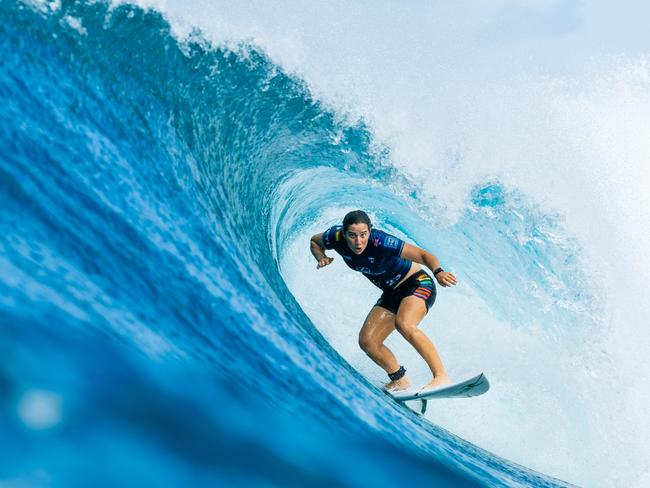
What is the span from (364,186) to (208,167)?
280cm

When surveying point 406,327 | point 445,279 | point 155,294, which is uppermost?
point 445,279

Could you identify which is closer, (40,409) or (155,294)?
(40,409)

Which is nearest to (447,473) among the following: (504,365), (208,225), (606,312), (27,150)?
(208,225)

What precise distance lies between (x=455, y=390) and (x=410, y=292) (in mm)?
817

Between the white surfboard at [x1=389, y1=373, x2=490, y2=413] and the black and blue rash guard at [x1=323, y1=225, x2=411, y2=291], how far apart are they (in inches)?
33.7

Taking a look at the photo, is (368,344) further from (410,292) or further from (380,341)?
(410,292)

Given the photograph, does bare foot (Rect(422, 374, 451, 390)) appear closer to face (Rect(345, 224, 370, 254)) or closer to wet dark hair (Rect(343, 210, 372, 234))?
face (Rect(345, 224, 370, 254))

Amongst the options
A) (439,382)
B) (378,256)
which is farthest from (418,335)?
(378,256)

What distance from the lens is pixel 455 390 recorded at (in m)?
3.64

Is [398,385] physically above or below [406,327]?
below

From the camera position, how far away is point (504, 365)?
18.9ft

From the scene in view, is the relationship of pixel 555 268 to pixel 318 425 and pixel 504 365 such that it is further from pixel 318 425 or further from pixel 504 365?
pixel 318 425

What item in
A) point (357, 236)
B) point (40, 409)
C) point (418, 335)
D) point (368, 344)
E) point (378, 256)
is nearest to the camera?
point (40, 409)

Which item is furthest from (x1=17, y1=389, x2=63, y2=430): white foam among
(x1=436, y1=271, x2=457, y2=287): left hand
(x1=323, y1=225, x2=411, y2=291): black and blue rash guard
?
(x1=323, y1=225, x2=411, y2=291): black and blue rash guard
